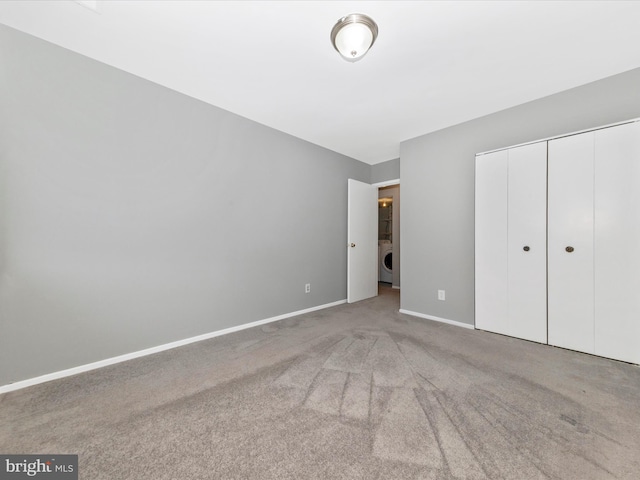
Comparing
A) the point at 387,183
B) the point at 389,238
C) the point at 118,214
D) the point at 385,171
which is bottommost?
the point at 389,238

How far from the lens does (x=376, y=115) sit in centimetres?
282

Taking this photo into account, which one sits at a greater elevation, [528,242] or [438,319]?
[528,242]

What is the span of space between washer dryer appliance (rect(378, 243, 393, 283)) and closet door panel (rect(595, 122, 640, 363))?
3.89 m

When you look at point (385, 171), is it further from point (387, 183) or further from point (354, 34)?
point (354, 34)

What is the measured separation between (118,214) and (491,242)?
12.2 ft

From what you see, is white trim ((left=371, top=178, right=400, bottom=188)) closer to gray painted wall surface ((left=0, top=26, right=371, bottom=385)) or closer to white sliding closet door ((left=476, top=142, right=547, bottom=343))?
white sliding closet door ((left=476, top=142, right=547, bottom=343))

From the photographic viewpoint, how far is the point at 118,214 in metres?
2.05

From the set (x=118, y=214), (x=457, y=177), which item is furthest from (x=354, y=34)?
(x=118, y=214)

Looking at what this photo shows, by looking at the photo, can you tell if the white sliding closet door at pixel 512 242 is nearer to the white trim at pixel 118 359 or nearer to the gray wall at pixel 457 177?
the gray wall at pixel 457 177

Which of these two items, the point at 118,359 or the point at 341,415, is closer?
the point at 341,415

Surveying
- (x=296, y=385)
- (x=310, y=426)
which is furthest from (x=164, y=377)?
(x=310, y=426)

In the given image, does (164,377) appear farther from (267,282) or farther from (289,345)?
(267,282)

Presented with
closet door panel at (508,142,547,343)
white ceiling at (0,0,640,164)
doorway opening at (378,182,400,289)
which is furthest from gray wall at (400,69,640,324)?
doorway opening at (378,182,400,289)

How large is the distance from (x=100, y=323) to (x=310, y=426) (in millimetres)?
1899
